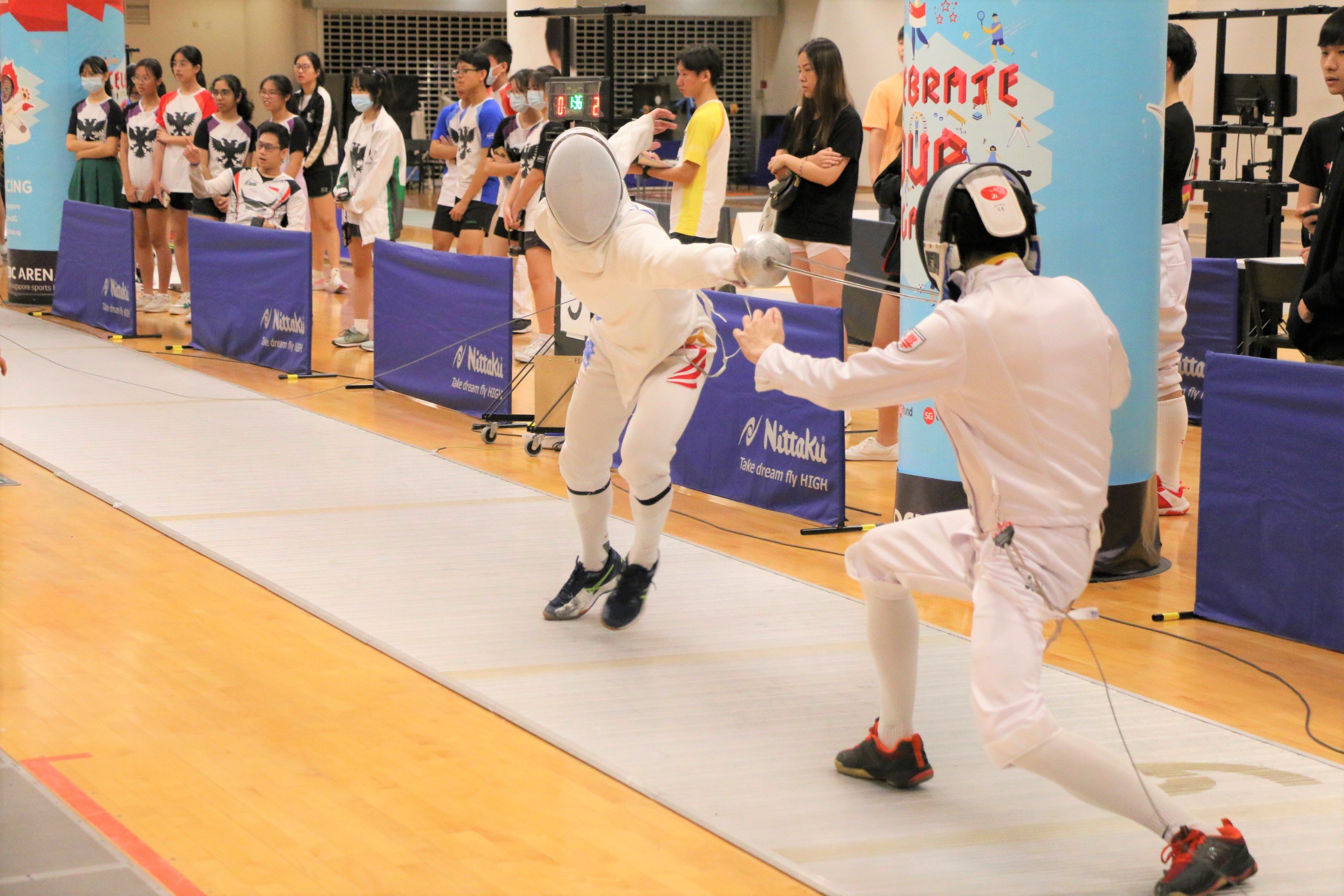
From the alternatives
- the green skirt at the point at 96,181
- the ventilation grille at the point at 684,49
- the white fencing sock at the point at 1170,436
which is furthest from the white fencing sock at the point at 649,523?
the ventilation grille at the point at 684,49

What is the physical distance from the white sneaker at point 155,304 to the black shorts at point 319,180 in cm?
134

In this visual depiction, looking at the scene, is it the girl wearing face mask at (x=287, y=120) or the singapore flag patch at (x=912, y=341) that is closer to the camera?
the singapore flag patch at (x=912, y=341)

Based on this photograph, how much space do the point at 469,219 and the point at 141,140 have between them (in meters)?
2.98

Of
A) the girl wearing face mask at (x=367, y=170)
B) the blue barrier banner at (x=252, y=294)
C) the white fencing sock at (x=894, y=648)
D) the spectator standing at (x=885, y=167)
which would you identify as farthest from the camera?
the girl wearing face mask at (x=367, y=170)

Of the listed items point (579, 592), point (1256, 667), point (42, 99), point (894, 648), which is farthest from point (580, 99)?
point (42, 99)

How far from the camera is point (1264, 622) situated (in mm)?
4543

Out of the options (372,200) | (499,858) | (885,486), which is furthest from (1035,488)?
(372,200)

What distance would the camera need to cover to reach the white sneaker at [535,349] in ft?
26.4

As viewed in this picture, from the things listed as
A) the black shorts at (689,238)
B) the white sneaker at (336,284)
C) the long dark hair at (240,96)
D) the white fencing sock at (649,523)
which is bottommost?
the white fencing sock at (649,523)

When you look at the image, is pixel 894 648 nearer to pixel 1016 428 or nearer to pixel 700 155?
pixel 1016 428

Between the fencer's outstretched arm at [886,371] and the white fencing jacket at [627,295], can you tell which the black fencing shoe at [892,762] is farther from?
the white fencing jacket at [627,295]

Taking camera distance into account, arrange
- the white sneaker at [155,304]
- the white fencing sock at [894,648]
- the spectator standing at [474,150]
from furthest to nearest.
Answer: the white sneaker at [155,304]
the spectator standing at [474,150]
the white fencing sock at [894,648]

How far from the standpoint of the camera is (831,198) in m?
7.34

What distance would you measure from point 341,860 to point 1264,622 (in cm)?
284
